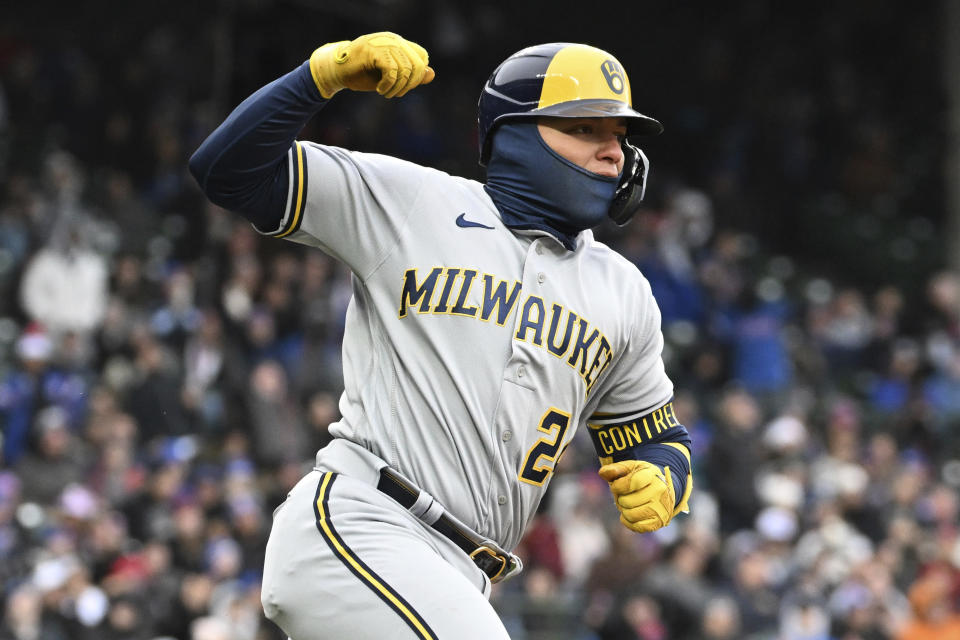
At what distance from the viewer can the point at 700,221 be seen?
16.3 metres

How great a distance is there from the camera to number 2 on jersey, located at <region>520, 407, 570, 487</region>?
3.71 meters

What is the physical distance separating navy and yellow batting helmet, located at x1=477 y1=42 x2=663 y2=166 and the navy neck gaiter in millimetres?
64

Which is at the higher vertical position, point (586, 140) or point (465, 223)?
point (586, 140)

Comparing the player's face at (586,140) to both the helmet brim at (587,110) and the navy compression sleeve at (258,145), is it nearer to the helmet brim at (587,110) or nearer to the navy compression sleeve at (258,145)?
the helmet brim at (587,110)

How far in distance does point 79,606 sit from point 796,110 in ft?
44.3

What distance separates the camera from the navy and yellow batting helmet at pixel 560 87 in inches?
149

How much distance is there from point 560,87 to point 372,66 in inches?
22.7

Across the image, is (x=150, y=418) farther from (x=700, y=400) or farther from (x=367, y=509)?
(x=367, y=509)

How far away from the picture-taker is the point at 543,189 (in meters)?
3.84

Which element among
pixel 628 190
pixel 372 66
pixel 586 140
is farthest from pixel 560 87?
pixel 372 66

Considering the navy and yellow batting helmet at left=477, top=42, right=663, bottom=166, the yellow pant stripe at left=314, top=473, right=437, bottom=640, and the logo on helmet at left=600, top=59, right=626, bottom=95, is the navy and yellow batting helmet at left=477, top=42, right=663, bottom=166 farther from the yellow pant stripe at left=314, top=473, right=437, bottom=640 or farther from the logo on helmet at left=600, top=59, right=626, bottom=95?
the yellow pant stripe at left=314, top=473, right=437, bottom=640

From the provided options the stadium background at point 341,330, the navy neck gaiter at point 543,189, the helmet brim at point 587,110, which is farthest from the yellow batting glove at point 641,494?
the stadium background at point 341,330

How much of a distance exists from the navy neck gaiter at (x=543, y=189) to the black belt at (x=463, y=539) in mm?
756

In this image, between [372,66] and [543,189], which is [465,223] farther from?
[372,66]
